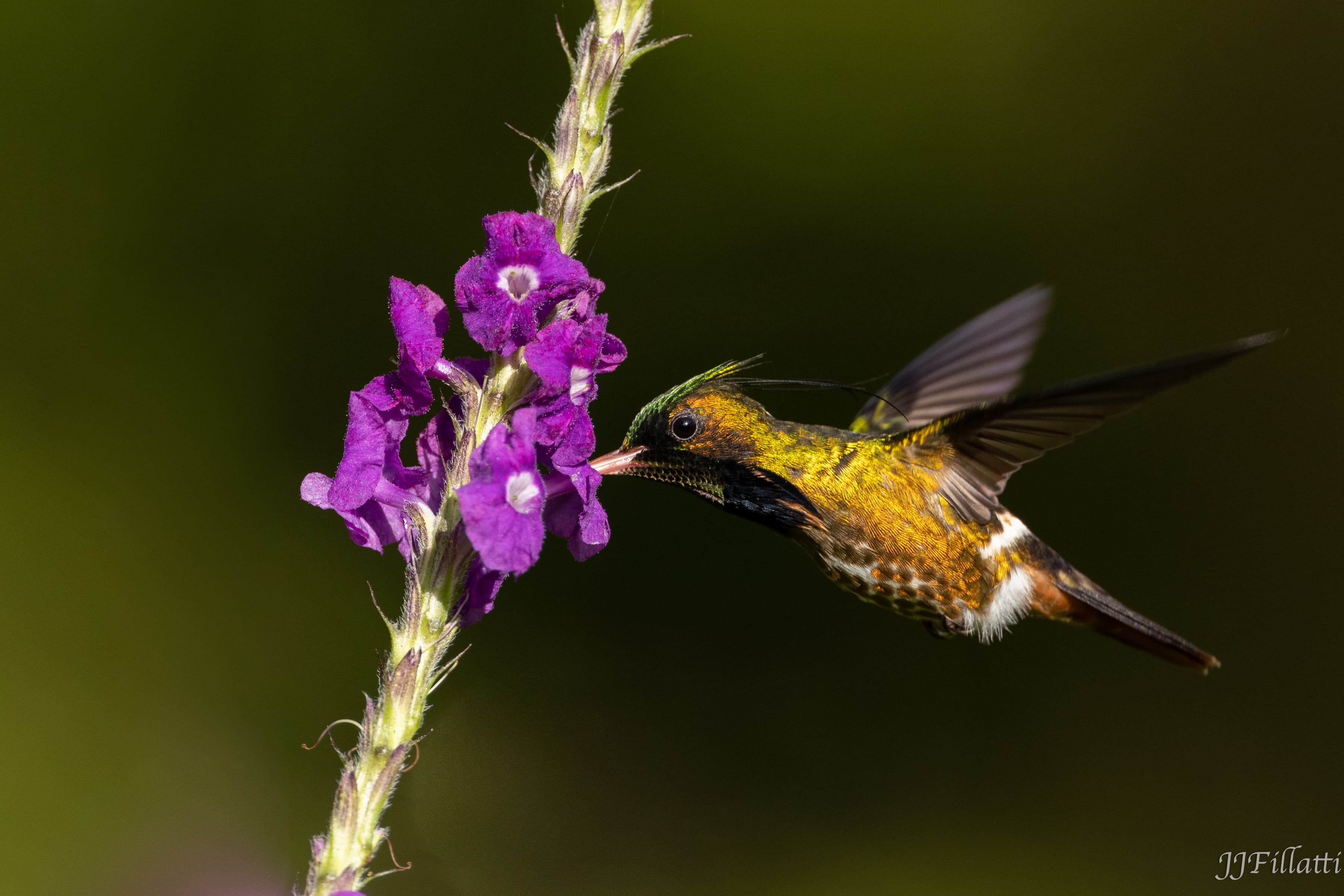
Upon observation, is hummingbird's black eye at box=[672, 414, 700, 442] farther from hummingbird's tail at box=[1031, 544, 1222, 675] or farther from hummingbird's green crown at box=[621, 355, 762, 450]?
hummingbird's tail at box=[1031, 544, 1222, 675]

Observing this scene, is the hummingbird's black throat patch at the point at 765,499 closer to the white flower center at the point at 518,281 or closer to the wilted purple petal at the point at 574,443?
the wilted purple petal at the point at 574,443

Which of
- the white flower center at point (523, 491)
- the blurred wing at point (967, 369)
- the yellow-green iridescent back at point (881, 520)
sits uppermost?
the blurred wing at point (967, 369)

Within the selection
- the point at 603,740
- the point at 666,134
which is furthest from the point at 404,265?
the point at 603,740

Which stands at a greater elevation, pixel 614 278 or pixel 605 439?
pixel 614 278

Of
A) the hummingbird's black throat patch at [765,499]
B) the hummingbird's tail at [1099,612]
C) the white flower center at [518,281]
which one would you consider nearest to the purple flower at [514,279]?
the white flower center at [518,281]

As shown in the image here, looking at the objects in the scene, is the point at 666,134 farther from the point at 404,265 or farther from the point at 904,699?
the point at 904,699

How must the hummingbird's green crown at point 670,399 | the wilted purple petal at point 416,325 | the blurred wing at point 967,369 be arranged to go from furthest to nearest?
the blurred wing at point 967,369
the hummingbird's green crown at point 670,399
the wilted purple petal at point 416,325
